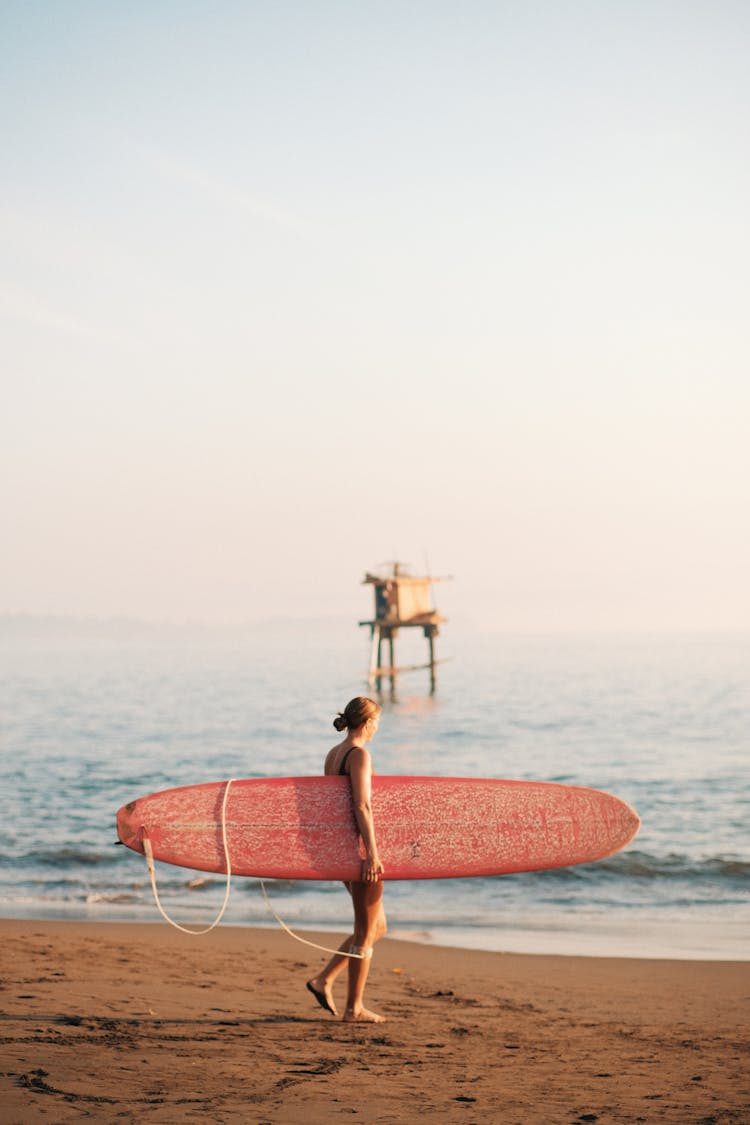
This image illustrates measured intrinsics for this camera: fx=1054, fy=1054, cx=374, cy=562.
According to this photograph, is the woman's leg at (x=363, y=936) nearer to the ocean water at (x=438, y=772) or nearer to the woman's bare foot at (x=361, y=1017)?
the woman's bare foot at (x=361, y=1017)

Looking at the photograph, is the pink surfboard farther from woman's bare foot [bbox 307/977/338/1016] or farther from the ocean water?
the ocean water

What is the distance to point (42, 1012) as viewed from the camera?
5.37 m

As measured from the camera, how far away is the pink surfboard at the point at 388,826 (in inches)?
229

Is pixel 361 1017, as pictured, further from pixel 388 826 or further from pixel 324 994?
pixel 388 826

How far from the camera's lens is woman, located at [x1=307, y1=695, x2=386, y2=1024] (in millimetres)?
5211

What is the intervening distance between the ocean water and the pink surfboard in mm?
2512

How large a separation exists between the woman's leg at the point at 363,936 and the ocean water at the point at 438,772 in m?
3.17

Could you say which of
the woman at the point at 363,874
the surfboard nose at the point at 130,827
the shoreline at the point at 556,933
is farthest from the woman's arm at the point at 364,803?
the shoreline at the point at 556,933

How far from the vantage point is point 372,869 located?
5.25 m

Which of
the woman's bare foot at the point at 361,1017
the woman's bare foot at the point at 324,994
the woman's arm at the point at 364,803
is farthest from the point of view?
the woman's bare foot at the point at 361,1017

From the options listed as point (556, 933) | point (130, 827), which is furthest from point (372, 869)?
point (556, 933)

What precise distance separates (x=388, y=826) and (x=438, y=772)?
18319 mm

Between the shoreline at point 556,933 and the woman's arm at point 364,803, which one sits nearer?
the woman's arm at point 364,803

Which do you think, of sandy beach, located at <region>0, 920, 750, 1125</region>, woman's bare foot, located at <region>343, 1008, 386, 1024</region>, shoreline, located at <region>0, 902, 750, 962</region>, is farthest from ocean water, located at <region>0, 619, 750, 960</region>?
woman's bare foot, located at <region>343, 1008, 386, 1024</region>
